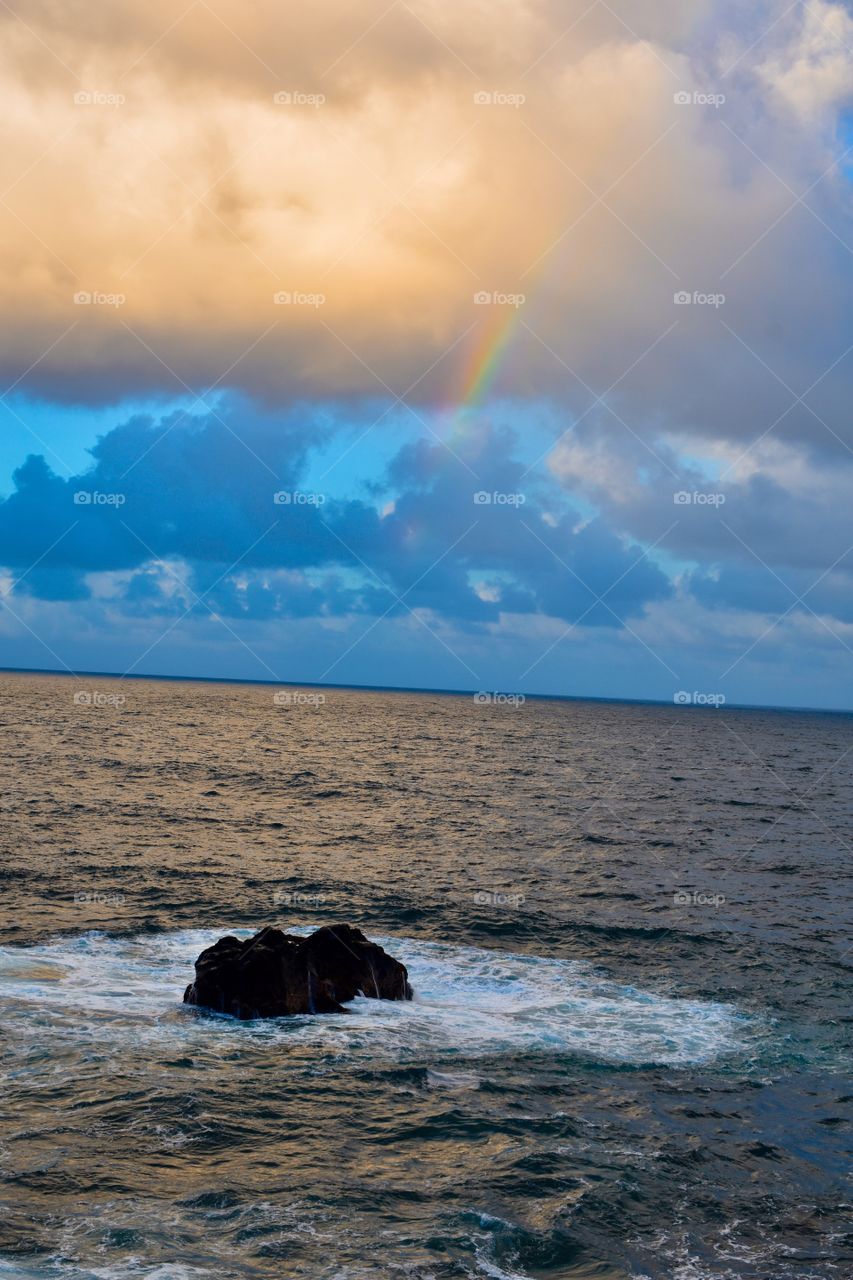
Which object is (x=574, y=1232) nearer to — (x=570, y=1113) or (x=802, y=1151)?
(x=570, y=1113)

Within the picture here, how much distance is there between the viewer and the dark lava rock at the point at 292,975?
84.2 ft

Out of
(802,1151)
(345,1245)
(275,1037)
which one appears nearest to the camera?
(345,1245)

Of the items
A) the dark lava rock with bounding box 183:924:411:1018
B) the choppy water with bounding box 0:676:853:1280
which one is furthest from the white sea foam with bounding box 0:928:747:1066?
the dark lava rock with bounding box 183:924:411:1018

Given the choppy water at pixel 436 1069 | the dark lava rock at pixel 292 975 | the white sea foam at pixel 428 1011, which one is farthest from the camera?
the dark lava rock at pixel 292 975

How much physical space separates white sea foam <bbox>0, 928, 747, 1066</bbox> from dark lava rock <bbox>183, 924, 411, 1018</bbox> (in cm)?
51

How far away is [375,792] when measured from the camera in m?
81.0

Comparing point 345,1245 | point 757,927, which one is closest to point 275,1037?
point 345,1245

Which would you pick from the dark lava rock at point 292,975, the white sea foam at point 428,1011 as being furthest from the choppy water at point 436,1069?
the dark lava rock at point 292,975

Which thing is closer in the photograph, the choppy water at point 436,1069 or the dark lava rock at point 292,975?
the choppy water at point 436,1069

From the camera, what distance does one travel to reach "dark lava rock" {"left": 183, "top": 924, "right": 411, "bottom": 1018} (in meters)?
25.7

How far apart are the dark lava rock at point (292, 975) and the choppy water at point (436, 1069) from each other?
0.76m

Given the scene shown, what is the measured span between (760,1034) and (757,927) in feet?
44.7

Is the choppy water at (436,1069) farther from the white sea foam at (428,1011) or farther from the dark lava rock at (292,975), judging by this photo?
the dark lava rock at (292,975)

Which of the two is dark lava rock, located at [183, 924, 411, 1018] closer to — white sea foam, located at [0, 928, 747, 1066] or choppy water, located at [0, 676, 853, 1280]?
white sea foam, located at [0, 928, 747, 1066]
